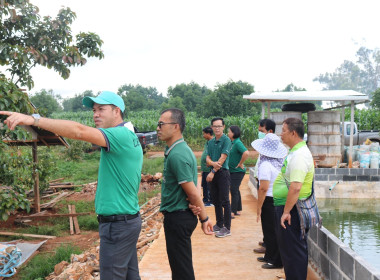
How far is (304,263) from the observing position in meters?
4.11

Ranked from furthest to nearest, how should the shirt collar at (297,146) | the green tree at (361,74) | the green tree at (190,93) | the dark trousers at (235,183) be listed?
the green tree at (361,74)
the green tree at (190,93)
the dark trousers at (235,183)
the shirt collar at (297,146)

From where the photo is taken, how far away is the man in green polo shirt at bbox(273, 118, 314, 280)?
12.7 feet

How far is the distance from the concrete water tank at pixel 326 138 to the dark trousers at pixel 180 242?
A: 892cm

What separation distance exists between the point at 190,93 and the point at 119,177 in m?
48.8

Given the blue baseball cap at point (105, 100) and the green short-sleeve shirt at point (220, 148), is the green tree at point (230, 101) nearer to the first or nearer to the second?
the green short-sleeve shirt at point (220, 148)

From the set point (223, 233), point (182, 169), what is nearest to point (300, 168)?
point (182, 169)

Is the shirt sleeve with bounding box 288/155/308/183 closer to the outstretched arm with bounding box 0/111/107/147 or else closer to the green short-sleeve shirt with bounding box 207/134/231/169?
the outstretched arm with bounding box 0/111/107/147

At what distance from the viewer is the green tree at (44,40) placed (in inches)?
304

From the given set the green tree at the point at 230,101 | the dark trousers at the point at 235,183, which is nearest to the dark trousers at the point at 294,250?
the dark trousers at the point at 235,183

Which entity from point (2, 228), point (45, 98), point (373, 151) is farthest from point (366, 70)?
point (2, 228)

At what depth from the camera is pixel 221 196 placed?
655 cm

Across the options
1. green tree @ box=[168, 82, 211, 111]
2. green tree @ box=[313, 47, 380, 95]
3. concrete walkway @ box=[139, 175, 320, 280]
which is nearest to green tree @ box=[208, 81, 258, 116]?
green tree @ box=[168, 82, 211, 111]

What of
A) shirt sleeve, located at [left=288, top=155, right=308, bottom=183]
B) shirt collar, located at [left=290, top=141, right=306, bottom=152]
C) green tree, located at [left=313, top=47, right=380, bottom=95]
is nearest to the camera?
shirt sleeve, located at [left=288, top=155, right=308, bottom=183]

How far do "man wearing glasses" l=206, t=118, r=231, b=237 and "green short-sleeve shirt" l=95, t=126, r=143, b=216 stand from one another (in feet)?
11.4
